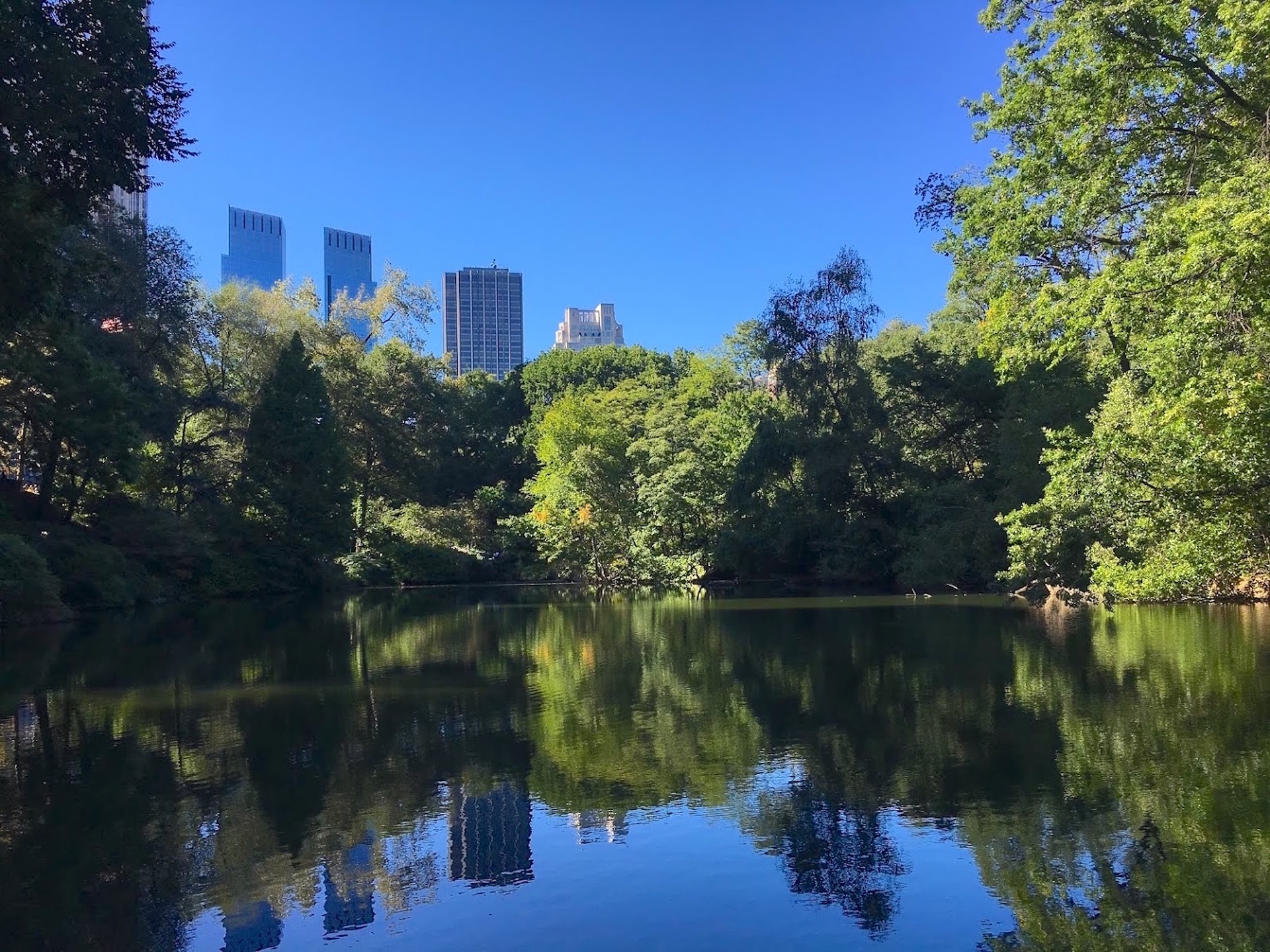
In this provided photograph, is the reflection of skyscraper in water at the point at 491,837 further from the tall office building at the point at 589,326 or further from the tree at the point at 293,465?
the tall office building at the point at 589,326

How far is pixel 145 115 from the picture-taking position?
12.4 metres

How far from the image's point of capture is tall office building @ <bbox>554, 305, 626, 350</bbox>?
14600 centimetres

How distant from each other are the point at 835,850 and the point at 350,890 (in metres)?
3.27

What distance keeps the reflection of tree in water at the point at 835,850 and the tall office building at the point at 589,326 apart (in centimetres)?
13906

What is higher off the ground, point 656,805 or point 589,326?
point 589,326

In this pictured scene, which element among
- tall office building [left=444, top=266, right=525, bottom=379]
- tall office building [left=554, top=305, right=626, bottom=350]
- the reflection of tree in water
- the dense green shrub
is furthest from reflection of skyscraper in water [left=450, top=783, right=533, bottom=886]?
tall office building [left=444, top=266, right=525, bottom=379]

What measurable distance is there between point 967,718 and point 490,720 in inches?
216

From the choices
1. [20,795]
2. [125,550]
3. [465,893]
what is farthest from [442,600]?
[465,893]

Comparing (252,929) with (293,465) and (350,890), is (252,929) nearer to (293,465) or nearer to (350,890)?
(350,890)

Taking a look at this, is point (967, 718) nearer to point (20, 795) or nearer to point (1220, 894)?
point (1220, 894)

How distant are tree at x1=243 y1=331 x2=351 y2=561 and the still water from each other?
23960 mm

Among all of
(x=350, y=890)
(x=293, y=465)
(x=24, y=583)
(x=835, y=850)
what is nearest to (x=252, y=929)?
(x=350, y=890)

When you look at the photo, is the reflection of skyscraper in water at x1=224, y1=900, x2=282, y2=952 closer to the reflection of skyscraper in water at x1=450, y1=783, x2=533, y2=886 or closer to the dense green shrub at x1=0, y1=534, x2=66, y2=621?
the reflection of skyscraper in water at x1=450, y1=783, x2=533, y2=886

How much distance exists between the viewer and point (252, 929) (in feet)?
17.7
